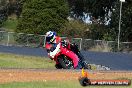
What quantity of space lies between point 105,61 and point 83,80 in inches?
896

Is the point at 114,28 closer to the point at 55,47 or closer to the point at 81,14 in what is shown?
the point at 81,14

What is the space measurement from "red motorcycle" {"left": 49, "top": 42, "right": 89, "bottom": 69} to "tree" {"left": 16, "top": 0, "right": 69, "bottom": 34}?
1063 inches

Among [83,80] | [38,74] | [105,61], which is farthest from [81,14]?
[83,80]

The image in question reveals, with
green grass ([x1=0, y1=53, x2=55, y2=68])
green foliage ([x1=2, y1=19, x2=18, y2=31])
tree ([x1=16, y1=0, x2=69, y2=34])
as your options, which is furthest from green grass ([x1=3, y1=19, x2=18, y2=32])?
green grass ([x1=0, y1=53, x2=55, y2=68])

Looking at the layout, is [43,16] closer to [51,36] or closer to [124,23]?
[124,23]

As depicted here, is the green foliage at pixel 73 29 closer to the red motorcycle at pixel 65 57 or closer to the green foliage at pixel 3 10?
the green foliage at pixel 3 10

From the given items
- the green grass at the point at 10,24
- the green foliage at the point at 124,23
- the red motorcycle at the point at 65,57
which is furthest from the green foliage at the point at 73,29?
the red motorcycle at the point at 65,57

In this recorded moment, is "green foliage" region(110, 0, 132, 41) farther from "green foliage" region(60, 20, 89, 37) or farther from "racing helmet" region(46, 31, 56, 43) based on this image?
"racing helmet" region(46, 31, 56, 43)

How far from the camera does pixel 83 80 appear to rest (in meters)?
8.56

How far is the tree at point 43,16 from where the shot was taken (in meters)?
47.1

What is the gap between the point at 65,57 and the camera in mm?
19562

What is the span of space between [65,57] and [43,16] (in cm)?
2816

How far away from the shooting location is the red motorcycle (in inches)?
760

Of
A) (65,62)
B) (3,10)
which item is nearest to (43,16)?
(3,10)
